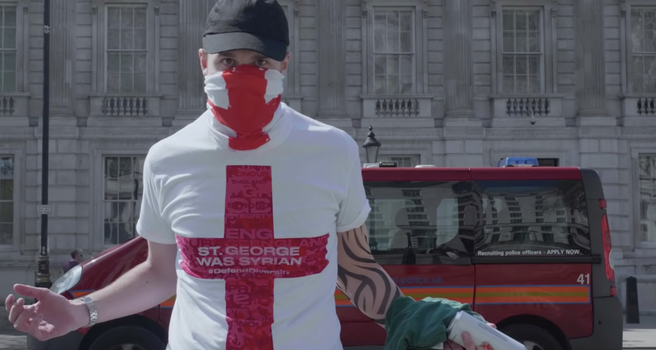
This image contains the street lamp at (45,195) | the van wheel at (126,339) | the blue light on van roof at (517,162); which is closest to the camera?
the van wheel at (126,339)

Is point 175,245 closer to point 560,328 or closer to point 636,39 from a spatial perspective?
point 560,328

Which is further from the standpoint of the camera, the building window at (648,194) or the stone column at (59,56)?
the building window at (648,194)

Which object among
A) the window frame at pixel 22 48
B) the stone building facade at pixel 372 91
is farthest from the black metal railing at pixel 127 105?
the window frame at pixel 22 48

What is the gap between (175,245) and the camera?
101 inches

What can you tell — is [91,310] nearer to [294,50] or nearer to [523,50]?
[294,50]

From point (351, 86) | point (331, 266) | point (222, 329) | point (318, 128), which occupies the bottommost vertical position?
point (222, 329)

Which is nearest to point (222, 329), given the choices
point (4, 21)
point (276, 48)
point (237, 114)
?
point (237, 114)

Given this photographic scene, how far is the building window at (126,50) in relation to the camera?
2216 cm

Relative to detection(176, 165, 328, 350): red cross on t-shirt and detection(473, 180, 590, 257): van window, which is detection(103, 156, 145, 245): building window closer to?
detection(473, 180, 590, 257): van window

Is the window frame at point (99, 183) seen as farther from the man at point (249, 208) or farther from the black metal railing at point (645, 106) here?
the man at point (249, 208)

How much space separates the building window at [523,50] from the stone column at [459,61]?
108 cm

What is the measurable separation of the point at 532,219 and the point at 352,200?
8197mm

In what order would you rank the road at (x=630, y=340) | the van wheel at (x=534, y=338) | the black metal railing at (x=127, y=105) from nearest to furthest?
the van wheel at (x=534, y=338) < the road at (x=630, y=340) < the black metal railing at (x=127, y=105)

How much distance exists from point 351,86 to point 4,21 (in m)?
9.08
